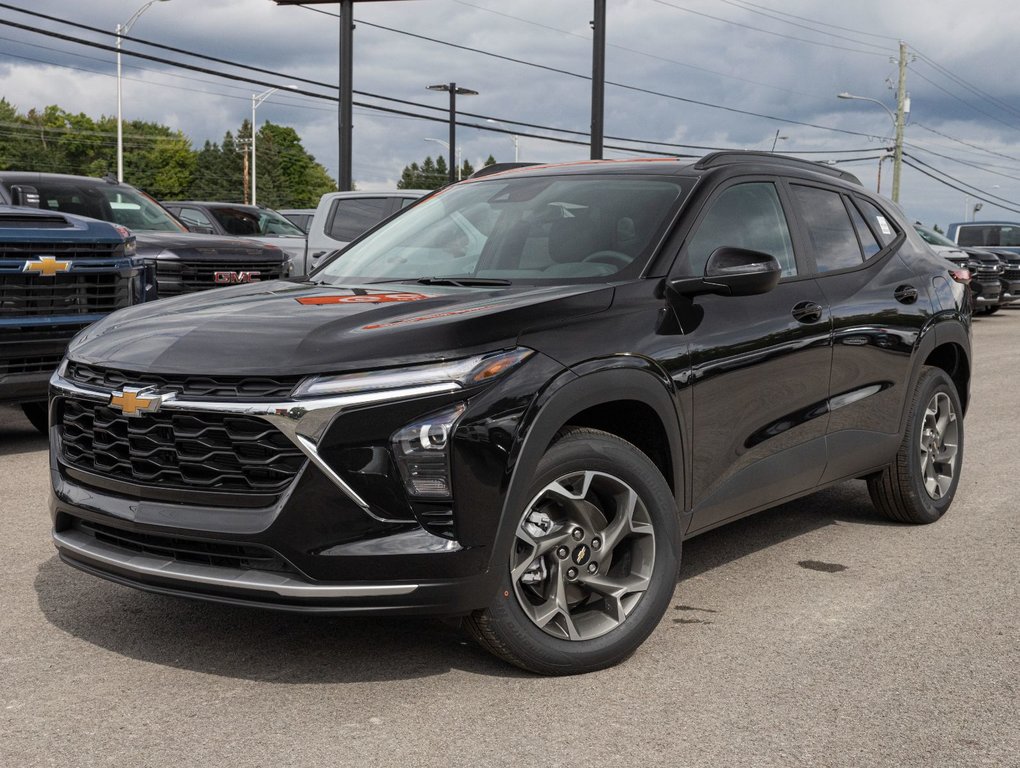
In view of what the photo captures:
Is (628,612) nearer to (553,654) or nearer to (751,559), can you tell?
(553,654)

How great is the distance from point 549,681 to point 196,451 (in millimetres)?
1345

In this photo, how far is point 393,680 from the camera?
4012 millimetres

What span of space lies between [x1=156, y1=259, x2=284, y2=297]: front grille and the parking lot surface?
630 centimetres

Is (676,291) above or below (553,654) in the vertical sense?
above

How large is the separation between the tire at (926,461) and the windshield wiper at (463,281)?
2.49 meters

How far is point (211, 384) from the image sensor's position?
3.74 m

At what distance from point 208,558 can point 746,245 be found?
2547mm

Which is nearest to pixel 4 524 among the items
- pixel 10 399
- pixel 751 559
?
pixel 10 399

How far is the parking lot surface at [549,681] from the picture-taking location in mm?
3479

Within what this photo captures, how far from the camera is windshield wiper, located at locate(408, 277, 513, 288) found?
4.64 metres

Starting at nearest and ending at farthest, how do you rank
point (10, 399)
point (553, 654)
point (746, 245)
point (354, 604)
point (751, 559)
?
point (354, 604), point (553, 654), point (746, 245), point (751, 559), point (10, 399)

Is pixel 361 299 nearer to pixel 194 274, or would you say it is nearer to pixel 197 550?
pixel 197 550

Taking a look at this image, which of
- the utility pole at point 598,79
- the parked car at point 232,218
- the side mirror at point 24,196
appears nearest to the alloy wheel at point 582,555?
the side mirror at point 24,196

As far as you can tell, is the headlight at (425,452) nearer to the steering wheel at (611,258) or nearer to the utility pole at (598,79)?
the steering wheel at (611,258)
